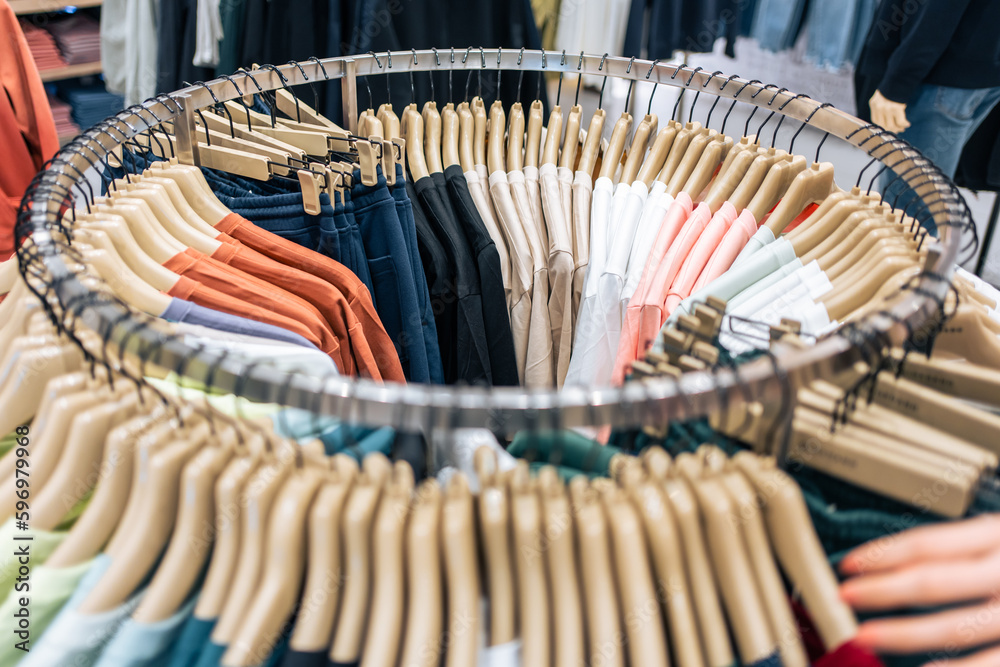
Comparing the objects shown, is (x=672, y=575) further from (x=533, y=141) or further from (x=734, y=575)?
(x=533, y=141)

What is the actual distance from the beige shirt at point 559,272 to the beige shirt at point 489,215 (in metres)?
0.09

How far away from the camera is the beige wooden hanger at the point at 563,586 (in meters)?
0.66

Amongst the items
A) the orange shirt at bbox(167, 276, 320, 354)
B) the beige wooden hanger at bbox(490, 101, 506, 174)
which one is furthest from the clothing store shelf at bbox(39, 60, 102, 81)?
the orange shirt at bbox(167, 276, 320, 354)

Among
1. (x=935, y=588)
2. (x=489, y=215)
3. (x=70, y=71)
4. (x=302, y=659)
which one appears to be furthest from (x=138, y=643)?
(x=70, y=71)

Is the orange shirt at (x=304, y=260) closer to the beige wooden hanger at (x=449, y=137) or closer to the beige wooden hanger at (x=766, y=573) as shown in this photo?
the beige wooden hanger at (x=449, y=137)

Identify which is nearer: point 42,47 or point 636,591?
point 636,591

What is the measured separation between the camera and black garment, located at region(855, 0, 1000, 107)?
2348 mm

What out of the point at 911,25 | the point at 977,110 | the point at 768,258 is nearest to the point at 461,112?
the point at 768,258

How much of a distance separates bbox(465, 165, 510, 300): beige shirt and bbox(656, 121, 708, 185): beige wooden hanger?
0.37 m

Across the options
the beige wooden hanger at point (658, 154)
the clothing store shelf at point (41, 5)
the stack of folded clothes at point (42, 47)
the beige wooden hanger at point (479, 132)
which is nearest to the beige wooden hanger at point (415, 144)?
the beige wooden hanger at point (479, 132)

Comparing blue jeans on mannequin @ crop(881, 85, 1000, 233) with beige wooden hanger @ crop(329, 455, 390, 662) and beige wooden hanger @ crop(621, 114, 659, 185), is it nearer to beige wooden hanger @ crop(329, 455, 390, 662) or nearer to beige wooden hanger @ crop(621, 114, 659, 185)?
beige wooden hanger @ crop(621, 114, 659, 185)

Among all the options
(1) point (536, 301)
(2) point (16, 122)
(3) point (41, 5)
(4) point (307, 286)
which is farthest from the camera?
(3) point (41, 5)

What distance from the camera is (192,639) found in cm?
68

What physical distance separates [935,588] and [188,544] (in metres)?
0.72
